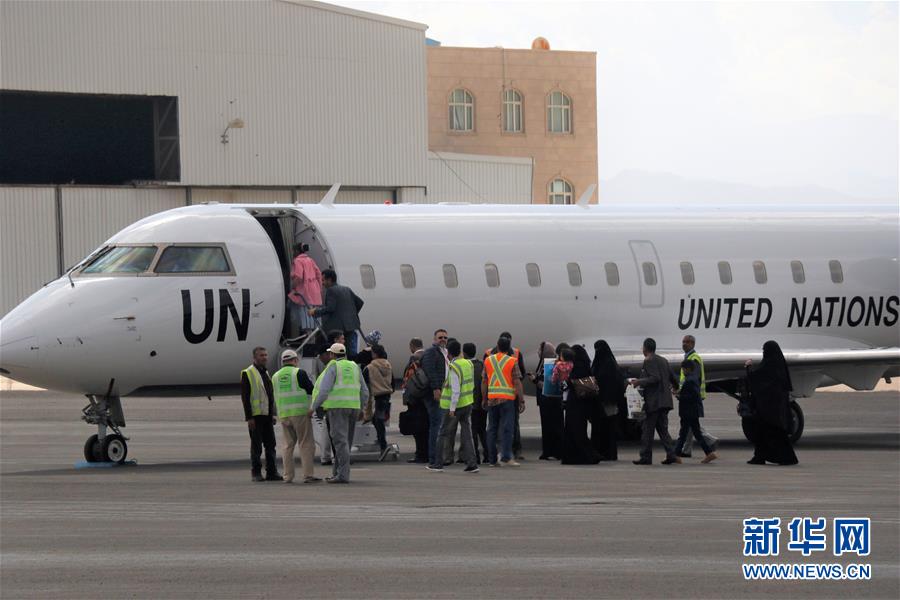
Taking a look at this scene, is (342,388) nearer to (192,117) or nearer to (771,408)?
(771,408)

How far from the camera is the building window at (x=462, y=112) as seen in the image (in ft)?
251

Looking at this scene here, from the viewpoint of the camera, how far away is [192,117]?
52.8 metres

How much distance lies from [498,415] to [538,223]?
199 inches

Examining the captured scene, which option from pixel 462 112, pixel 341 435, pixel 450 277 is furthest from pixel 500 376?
pixel 462 112

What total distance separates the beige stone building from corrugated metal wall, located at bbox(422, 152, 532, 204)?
13927 mm

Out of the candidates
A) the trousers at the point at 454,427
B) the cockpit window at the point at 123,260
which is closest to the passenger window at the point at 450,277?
the trousers at the point at 454,427

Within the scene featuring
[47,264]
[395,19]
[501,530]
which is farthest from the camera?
[395,19]

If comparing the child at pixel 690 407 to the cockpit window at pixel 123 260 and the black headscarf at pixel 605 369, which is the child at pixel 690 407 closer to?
the black headscarf at pixel 605 369

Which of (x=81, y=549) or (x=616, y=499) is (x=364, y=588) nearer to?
(x=81, y=549)

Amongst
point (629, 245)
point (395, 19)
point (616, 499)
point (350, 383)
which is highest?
point (395, 19)

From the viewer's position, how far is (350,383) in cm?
1978

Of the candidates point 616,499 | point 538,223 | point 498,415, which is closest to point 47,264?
point 538,223

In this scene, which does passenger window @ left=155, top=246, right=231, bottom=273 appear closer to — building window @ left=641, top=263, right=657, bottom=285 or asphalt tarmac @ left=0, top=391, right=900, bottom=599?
asphalt tarmac @ left=0, top=391, right=900, bottom=599

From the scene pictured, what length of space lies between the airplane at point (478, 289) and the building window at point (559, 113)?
163ft
